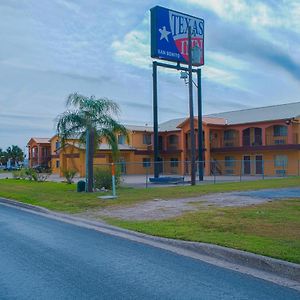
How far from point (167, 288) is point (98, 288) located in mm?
977

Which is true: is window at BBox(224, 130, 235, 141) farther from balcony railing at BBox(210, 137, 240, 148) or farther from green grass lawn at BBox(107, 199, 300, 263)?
green grass lawn at BBox(107, 199, 300, 263)

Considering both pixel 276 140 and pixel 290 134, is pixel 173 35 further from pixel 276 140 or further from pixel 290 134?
pixel 276 140

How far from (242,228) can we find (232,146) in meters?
43.8

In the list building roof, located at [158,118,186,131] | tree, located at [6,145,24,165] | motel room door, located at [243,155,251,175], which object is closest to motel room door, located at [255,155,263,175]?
motel room door, located at [243,155,251,175]

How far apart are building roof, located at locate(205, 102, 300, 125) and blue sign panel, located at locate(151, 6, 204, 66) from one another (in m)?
14.7

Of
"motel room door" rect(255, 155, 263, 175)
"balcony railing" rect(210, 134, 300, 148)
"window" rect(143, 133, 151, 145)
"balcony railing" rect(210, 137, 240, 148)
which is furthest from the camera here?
"window" rect(143, 133, 151, 145)

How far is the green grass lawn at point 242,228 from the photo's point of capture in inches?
346

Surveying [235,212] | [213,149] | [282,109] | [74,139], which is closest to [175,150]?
[213,149]

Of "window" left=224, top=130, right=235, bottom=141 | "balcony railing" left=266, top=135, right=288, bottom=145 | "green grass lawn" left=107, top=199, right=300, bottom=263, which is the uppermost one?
"window" left=224, top=130, right=235, bottom=141

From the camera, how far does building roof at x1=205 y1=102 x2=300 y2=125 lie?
4941 cm

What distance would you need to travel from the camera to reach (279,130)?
49.8 m

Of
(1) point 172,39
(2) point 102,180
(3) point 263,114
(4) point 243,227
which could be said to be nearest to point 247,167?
(3) point 263,114

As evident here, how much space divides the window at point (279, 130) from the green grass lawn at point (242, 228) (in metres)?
35.3

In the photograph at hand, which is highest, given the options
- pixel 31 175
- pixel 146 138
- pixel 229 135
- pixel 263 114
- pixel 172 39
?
pixel 172 39
